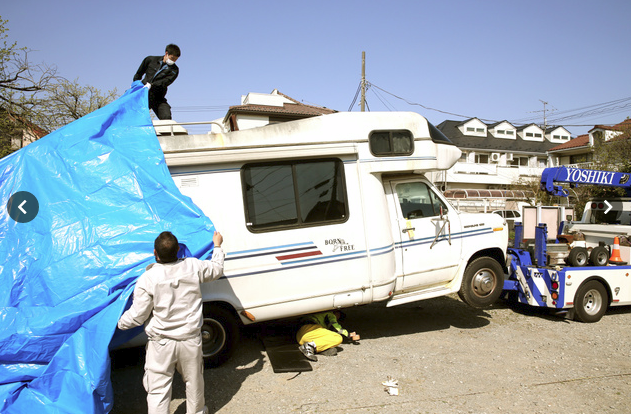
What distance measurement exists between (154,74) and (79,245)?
2.63m

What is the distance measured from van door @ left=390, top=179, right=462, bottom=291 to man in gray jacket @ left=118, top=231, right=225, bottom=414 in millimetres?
3155

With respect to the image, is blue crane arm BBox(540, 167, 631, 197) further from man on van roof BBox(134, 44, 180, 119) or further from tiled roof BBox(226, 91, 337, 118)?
tiled roof BBox(226, 91, 337, 118)

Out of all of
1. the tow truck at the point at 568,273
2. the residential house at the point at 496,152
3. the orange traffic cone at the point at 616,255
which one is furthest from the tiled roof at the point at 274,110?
the orange traffic cone at the point at 616,255

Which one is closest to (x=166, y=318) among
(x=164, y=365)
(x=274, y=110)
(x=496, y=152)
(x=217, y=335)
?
(x=164, y=365)

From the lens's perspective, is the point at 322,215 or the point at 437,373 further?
the point at 322,215

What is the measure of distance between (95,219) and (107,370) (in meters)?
1.46

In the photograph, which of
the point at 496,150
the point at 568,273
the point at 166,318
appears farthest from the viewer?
the point at 496,150

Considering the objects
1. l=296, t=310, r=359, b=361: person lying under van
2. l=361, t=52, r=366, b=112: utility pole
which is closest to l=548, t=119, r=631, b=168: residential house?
l=361, t=52, r=366, b=112: utility pole

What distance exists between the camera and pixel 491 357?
5508 millimetres

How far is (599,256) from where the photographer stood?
737 cm

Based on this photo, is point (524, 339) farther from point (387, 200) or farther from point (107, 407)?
point (107, 407)

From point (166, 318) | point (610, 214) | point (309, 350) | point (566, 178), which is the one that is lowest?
point (309, 350)

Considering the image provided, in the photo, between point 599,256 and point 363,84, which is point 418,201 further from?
point 363,84

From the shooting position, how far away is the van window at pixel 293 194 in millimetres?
5145
